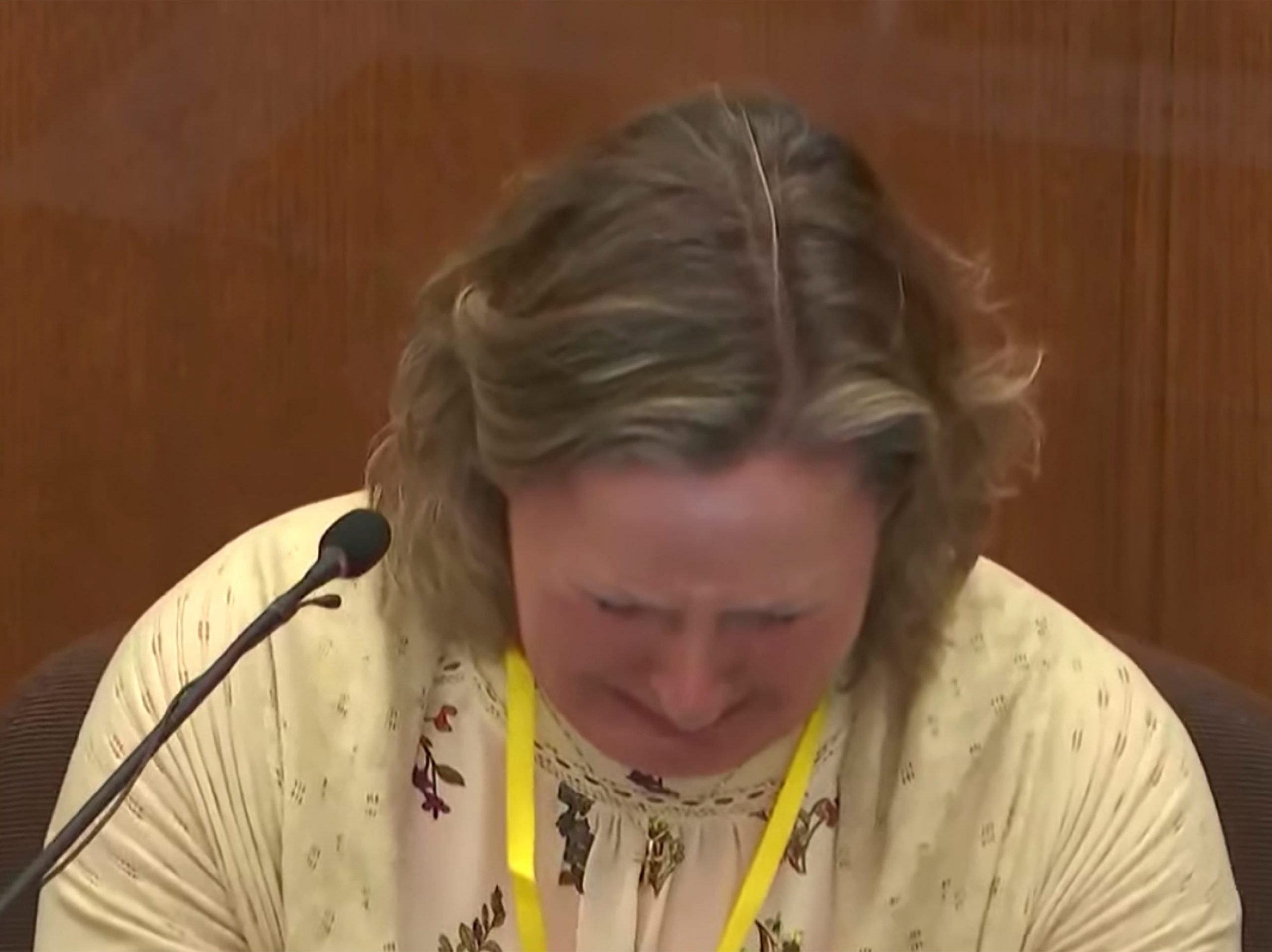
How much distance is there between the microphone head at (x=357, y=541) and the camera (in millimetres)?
581

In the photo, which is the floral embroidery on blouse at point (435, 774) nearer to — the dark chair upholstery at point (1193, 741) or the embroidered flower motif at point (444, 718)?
the embroidered flower motif at point (444, 718)

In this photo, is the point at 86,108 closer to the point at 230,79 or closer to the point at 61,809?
A: the point at 230,79

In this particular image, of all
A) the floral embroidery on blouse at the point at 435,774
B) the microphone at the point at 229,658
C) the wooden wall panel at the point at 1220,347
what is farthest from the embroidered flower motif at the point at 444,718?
the wooden wall panel at the point at 1220,347

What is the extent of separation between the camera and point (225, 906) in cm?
93

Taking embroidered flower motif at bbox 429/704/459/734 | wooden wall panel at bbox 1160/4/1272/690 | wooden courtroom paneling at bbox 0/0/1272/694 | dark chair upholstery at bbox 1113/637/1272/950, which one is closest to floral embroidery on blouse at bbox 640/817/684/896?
embroidered flower motif at bbox 429/704/459/734

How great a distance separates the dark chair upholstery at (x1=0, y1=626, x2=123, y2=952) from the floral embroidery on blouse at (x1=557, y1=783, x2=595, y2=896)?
29cm

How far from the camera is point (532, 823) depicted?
0.94 metres

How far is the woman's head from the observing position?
29.5 inches

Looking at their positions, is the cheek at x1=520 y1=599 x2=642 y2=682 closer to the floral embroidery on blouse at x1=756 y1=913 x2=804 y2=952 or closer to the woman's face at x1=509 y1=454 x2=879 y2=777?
the woman's face at x1=509 y1=454 x2=879 y2=777

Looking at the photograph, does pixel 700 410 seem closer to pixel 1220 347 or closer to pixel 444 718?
pixel 444 718

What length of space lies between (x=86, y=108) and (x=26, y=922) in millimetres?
695

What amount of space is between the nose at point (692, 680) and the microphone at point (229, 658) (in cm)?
20

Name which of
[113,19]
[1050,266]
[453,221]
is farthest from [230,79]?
[1050,266]

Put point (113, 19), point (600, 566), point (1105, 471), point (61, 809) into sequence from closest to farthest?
point (600, 566) < point (61, 809) < point (113, 19) < point (1105, 471)
